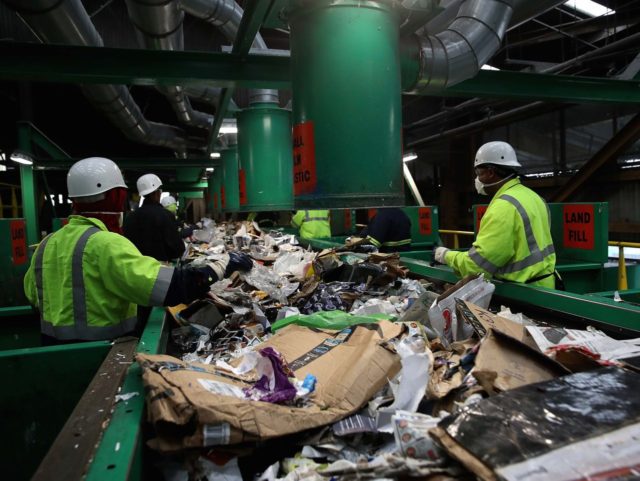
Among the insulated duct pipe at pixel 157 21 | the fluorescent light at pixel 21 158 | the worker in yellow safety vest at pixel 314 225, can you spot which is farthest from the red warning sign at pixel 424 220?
the fluorescent light at pixel 21 158

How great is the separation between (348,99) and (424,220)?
468 cm

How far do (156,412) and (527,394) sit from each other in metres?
1.01

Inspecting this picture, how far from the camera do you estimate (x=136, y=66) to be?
365 centimetres

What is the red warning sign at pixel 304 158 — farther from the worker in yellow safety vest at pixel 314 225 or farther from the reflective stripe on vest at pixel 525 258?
the worker in yellow safety vest at pixel 314 225

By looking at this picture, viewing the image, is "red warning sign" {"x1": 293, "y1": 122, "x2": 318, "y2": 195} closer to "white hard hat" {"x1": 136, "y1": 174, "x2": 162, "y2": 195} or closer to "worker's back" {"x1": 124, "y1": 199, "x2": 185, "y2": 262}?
"worker's back" {"x1": 124, "y1": 199, "x2": 185, "y2": 262}

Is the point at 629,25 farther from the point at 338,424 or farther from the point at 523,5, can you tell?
the point at 338,424

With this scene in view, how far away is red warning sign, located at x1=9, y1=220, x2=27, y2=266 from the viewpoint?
483 cm

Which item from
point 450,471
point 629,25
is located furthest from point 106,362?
point 629,25

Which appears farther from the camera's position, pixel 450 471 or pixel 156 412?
pixel 156 412

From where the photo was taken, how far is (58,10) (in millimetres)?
3314

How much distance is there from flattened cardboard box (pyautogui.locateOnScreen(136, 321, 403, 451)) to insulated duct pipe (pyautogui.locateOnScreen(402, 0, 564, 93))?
206 centimetres

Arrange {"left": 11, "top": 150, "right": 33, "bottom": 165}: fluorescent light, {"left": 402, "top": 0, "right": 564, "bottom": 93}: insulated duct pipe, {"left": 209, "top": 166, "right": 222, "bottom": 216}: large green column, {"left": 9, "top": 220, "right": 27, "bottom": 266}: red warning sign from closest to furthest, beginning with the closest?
{"left": 402, "top": 0, "right": 564, "bottom": 93}: insulated duct pipe
{"left": 9, "top": 220, "right": 27, "bottom": 266}: red warning sign
{"left": 11, "top": 150, "right": 33, "bottom": 165}: fluorescent light
{"left": 209, "top": 166, "right": 222, "bottom": 216}: large green column

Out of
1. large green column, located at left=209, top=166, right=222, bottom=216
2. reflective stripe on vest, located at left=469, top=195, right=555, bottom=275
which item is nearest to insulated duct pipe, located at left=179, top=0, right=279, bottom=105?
reflective stripe on vest, located at left=469, top=195, right=555, bottom=275

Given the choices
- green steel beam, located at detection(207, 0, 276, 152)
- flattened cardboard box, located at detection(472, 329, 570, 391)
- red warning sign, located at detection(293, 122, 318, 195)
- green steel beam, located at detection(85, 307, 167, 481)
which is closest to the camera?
green steel beam, located at detection(85, 307, 167, 481)
